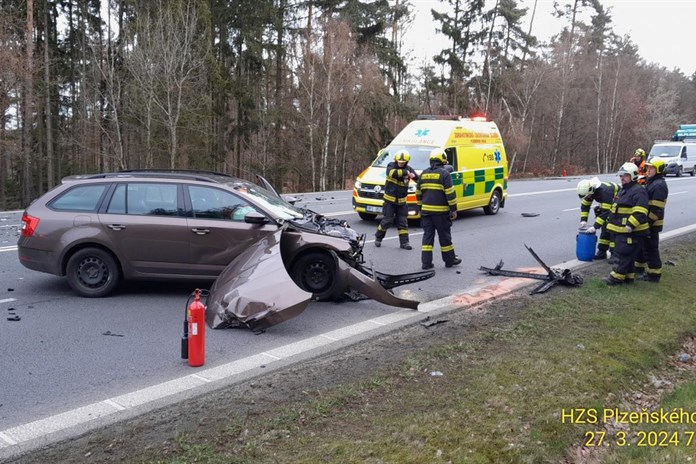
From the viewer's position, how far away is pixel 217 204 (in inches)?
286

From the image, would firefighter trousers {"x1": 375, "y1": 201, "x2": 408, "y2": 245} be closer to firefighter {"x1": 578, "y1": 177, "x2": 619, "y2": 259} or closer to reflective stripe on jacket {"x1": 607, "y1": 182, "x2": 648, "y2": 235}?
firefighter {"x1": 578, "y1": 177, "x2": 619, "y2": 259}

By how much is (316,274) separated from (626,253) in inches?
174

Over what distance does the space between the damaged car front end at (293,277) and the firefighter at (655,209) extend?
3.41 metres

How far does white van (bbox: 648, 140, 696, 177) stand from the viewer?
35.9 metres

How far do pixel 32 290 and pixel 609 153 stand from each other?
5487 centimetres

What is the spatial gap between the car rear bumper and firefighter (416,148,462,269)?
5.13 meters

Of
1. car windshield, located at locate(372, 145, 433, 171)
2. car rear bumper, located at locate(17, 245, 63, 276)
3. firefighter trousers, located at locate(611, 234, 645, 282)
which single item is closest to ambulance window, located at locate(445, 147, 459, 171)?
car windshield, located at locate(372, 145, 433, 171)

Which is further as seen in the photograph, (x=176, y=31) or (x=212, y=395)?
(x=176, y=31)

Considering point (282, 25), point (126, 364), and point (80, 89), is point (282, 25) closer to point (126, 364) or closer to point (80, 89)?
point (80, 89)

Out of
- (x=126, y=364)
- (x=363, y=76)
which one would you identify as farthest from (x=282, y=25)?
(x=126, y=364)

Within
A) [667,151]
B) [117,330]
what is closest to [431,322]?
[117,330]

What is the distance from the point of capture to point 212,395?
14.8ft

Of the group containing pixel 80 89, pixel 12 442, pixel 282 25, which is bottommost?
pixel 12 442

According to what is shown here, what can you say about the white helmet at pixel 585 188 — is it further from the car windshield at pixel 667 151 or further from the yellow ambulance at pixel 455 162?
the car windshield at pixel 667 151
